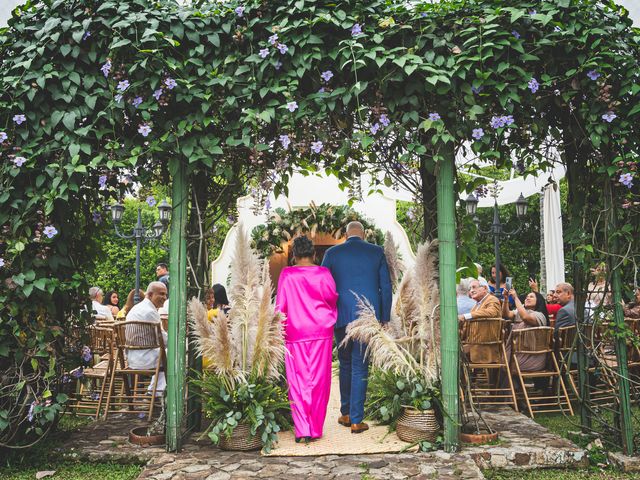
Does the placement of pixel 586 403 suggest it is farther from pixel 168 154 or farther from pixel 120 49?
pixel 120 49

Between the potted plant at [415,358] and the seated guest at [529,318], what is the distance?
66.4 inches

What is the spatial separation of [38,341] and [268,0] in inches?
121

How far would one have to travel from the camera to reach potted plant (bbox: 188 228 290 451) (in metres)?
4.62

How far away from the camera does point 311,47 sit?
14.2ft

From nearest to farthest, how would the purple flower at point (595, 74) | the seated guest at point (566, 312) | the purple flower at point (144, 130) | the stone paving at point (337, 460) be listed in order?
the stone paving at point (337, 460), the purple flower at point (595, 74), the purple flower at point (144, 130), the seated guest at point (566, 312)

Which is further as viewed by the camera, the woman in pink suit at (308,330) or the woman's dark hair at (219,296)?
the woman's dark hair at (219,296)

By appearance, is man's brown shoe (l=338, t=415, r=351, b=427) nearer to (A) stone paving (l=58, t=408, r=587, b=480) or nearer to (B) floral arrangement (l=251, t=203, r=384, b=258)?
(A) stone paving (l=58, t=408, r=587, b=480)

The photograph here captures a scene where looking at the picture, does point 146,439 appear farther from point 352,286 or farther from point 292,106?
point 292,106

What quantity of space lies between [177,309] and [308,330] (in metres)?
1.10

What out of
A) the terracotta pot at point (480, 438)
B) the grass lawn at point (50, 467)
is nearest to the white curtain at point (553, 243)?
the terracotta pot at point (480, 438)

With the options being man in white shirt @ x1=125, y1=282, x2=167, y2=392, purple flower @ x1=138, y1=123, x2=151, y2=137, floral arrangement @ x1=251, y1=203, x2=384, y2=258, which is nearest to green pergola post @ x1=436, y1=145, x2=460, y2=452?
purple flower @ x1=138, y1=123, x2=151, y2=137

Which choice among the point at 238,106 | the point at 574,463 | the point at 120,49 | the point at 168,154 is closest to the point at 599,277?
the point at 574,463

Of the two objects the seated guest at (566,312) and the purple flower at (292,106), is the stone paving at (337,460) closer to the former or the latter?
the seated guest at (566,312)

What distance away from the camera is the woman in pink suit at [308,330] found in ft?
16.2
